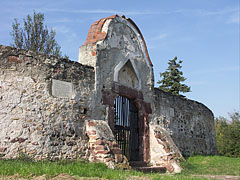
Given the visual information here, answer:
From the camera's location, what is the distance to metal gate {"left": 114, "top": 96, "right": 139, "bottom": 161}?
9750 mm

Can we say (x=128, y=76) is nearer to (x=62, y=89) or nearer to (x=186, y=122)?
(x=62, y=89)

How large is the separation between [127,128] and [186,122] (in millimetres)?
4304

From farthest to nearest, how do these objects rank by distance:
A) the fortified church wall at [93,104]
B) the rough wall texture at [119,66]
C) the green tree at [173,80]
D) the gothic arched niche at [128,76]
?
the green tree at [173,80] → the gothic arched niche at [128,76] → the rough wall texture at [119,66] → the fortified church wall at [93,104]

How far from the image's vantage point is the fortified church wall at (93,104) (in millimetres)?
7039

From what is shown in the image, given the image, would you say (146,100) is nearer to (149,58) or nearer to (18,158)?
(149,58)

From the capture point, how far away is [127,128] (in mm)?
10039

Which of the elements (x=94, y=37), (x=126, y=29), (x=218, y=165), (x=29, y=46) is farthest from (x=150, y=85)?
(x=29, y=46)

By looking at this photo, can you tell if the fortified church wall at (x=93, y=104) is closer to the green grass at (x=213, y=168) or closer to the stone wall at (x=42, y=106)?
the stone wall at (x=42, y=106)

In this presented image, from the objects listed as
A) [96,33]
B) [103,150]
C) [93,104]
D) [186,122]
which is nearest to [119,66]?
[96,33]

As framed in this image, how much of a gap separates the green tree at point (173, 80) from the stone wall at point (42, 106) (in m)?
18.0

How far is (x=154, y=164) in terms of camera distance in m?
10.1

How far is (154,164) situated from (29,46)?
496 inches

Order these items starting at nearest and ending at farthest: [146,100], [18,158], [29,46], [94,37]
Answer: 1. [18,158]
2. [94,37]
3. [146,100]
4. [29,46]

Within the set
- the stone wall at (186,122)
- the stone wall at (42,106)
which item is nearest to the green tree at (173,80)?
the stone wall at (186,122)
